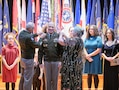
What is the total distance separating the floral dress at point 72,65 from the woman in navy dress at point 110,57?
2.91ft

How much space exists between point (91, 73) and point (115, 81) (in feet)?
1.62

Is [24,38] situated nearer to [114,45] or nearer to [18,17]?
[114,45]

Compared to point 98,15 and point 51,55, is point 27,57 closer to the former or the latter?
point 51,55

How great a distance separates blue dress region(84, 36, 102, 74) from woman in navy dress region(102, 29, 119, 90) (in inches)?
7.3

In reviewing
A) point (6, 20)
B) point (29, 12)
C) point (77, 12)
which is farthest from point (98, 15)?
point (6, 20)

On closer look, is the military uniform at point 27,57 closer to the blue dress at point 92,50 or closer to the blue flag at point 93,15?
the blue dress at point 92,50

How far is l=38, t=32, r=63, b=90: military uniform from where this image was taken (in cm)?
470

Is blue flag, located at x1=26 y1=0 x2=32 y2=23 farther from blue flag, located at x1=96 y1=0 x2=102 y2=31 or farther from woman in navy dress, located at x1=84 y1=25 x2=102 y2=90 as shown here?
woman in navy dress, located at x1=84 y1=25 x2=102 y2=90

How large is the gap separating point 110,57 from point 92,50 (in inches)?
16.1

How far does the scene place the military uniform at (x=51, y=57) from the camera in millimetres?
4699

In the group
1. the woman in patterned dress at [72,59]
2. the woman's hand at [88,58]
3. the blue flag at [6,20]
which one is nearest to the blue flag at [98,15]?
the woman's hand at [88,58]

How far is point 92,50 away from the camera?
543cm

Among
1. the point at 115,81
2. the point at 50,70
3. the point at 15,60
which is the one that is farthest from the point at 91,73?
the point at 15,60

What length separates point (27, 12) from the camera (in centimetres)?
745
